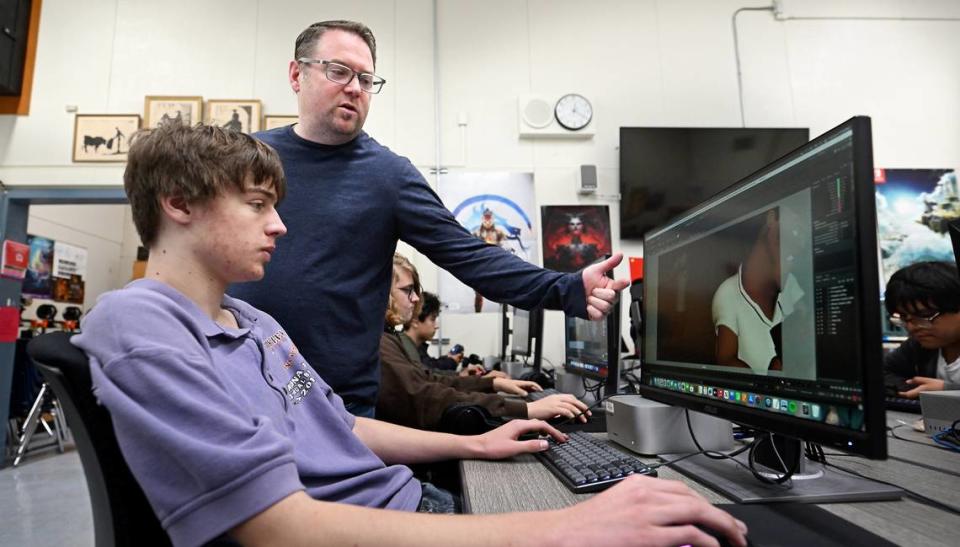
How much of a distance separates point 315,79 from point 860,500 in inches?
53.3

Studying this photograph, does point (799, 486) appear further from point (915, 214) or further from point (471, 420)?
point (915, 214)

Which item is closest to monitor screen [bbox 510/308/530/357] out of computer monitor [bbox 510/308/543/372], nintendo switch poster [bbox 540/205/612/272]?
computer monitor [bbox 510/308/543/372]

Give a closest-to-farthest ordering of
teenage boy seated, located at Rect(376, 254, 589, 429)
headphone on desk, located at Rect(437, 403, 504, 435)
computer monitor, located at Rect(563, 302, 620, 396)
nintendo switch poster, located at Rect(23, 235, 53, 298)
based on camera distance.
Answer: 1. headphone on desk, located at Rect(437, 403, 504, 435)
2. teenage boy seated, located at Rect(376, 254, 589, 429)
3. computer monitor, located at Rect(563, 302, 620, 396)
4. nintendo switch poster, located at Rect(23, 235, 53, 298)

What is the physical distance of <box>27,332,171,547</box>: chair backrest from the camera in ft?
1.85

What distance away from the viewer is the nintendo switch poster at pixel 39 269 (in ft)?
16.8

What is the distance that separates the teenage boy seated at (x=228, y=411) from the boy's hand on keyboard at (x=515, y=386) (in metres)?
1.22

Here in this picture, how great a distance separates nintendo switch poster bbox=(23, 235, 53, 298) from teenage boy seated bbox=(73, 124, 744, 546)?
571cm

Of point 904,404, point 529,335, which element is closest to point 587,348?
point 529,335

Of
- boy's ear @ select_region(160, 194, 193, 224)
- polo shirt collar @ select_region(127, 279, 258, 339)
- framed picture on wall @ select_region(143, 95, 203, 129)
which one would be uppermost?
framed picture on wall @ select_region(143, 95, 203, 129)

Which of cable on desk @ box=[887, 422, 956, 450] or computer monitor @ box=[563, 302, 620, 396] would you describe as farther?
computer monitor @ box=[563, 302, 620, 396]

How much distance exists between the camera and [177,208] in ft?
2.44

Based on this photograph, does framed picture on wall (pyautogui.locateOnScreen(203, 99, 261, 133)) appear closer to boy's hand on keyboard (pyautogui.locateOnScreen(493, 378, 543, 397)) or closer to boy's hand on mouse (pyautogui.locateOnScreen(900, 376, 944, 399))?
boy's hand on keyboard (pyautogui.locateOnScreen(493, 378, 543, 397))

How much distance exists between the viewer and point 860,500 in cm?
72

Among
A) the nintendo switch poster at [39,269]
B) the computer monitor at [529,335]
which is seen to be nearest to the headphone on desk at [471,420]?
the computer monitor at [529,335]
